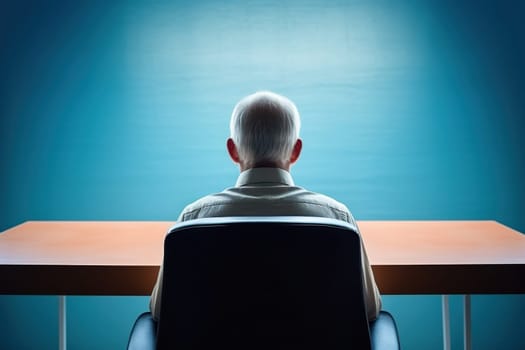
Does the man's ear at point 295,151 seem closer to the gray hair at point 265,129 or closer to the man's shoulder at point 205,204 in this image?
the gray hair at point 265,129

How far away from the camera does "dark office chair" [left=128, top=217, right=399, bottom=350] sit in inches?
42.3

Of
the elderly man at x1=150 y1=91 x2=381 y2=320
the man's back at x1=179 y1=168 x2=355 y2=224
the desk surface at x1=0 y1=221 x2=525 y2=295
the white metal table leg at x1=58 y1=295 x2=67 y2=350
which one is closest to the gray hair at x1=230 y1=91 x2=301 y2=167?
the elderly man at x1=150 y1=91 x2=381 y2=320

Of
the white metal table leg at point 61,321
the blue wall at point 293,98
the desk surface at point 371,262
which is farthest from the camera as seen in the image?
the blue wall at point 293,98

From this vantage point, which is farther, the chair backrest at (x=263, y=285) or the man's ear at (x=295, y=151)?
the man's ear at (x=295, y=151)

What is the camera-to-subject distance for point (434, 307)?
118 inches

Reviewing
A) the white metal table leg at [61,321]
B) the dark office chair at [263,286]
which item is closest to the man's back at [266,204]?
the dark office chair at [263,286]

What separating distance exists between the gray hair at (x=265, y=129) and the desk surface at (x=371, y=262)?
0.38 meters

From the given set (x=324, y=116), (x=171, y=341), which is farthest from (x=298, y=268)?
(x=324, y=116)

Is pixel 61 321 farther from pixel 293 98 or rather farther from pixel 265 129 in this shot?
pixel 293 98

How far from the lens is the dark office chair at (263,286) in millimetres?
1075

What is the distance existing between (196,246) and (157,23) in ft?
6.83

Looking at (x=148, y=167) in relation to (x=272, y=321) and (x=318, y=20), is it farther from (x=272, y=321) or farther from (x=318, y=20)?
(x=272, y=321)

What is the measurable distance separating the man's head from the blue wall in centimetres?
141

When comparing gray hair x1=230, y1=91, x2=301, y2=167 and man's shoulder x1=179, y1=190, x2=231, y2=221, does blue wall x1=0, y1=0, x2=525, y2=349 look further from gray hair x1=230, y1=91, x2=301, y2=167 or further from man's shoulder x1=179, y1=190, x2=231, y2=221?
man's shoulder x1=179, y1=190, x2=231, y2=221
